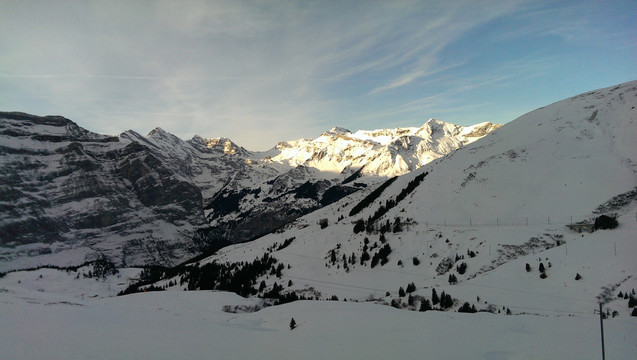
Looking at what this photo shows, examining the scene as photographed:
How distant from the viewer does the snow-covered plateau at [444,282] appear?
19.1 meters

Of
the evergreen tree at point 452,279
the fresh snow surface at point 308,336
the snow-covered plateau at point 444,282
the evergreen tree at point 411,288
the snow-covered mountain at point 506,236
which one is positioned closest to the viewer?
the fresh snow surface at point 308,336

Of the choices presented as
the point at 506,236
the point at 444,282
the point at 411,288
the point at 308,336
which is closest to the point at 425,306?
the point at 411,288

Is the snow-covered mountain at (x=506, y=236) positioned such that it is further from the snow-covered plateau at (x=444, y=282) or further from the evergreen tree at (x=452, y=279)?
the snow-covered plateau at (x=444, y=282)

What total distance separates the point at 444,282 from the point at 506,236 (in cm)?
1494

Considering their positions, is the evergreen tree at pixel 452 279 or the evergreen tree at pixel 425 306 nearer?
the evergreen tree at pixel 425 306

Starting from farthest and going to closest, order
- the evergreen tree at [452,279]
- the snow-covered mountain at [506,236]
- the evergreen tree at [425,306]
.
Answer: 1. the evergreen tree at [452,279]
2. the snow-covered mountain at [506,236]
3. the evergreen tree at [425,306]

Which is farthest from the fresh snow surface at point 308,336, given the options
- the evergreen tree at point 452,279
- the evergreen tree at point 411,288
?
the evergreen tree at point 452,279

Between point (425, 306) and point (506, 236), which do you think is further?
point (506, 236)

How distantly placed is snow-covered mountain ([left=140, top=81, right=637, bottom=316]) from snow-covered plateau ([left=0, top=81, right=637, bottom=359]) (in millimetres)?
345

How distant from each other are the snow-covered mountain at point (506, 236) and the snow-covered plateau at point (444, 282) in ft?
1.13

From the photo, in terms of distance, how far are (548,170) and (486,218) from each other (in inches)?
765

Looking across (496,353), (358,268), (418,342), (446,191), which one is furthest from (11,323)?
(446,191)

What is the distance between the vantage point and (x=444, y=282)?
191ft

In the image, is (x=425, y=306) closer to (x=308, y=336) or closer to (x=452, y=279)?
(x=452, y=279)
